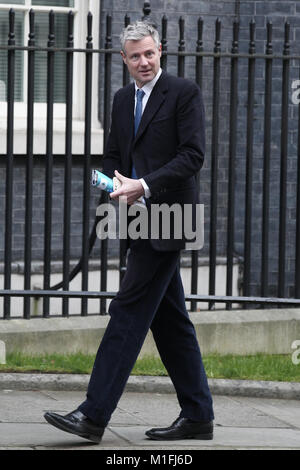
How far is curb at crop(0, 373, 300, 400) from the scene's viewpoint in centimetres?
709

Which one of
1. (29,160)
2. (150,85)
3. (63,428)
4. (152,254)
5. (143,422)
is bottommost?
(143,422)

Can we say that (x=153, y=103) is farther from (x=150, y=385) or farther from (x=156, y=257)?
(x=150, y=385)

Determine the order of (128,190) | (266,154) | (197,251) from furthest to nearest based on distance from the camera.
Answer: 1. (266,154)
2. (197,251)
3. (128,190)

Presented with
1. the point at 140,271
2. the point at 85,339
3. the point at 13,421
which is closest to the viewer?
the point at 140,271

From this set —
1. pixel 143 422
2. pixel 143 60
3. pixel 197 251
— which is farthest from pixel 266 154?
pixel 143 60

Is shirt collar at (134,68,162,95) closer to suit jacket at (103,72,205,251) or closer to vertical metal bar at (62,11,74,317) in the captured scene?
suit jacket at (103,72,205,251)

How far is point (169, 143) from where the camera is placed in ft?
18.5

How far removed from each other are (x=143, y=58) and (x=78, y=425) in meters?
1.68

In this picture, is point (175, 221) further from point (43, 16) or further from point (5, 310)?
point (43, 16)

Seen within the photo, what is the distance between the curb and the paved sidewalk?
34mm

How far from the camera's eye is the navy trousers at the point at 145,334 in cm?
556

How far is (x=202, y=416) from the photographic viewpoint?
5.79 metres

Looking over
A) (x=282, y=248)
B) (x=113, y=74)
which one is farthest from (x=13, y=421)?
(x=113, y=74)

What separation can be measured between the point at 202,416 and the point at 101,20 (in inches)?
176
